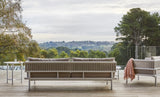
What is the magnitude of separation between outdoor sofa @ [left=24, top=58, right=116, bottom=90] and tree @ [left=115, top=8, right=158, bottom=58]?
20.7 meters

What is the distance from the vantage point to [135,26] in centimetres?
2630

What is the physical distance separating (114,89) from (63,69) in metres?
1.13

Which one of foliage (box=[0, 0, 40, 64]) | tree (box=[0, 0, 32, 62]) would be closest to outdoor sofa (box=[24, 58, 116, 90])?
foliage (box=[0, 0, 40, 64])

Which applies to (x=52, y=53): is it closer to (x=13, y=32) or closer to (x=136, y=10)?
(x=13, y=32)

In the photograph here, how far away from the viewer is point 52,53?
1128 cm

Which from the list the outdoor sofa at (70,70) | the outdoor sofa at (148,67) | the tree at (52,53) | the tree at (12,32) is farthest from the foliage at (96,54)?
the outdoor sofa at (70,70)

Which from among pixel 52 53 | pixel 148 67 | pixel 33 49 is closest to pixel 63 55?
pixel 52 53

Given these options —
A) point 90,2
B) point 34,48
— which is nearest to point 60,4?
point 90,2

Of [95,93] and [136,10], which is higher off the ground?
[136,10]

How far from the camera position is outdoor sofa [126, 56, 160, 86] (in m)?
5.82

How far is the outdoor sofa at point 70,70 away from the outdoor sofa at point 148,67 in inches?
41.4

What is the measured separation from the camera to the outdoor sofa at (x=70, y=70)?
523cm

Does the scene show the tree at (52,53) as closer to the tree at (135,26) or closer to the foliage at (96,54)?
the foliage at (96,54)

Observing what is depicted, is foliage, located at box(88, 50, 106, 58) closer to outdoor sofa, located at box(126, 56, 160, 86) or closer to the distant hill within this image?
the distant hill
